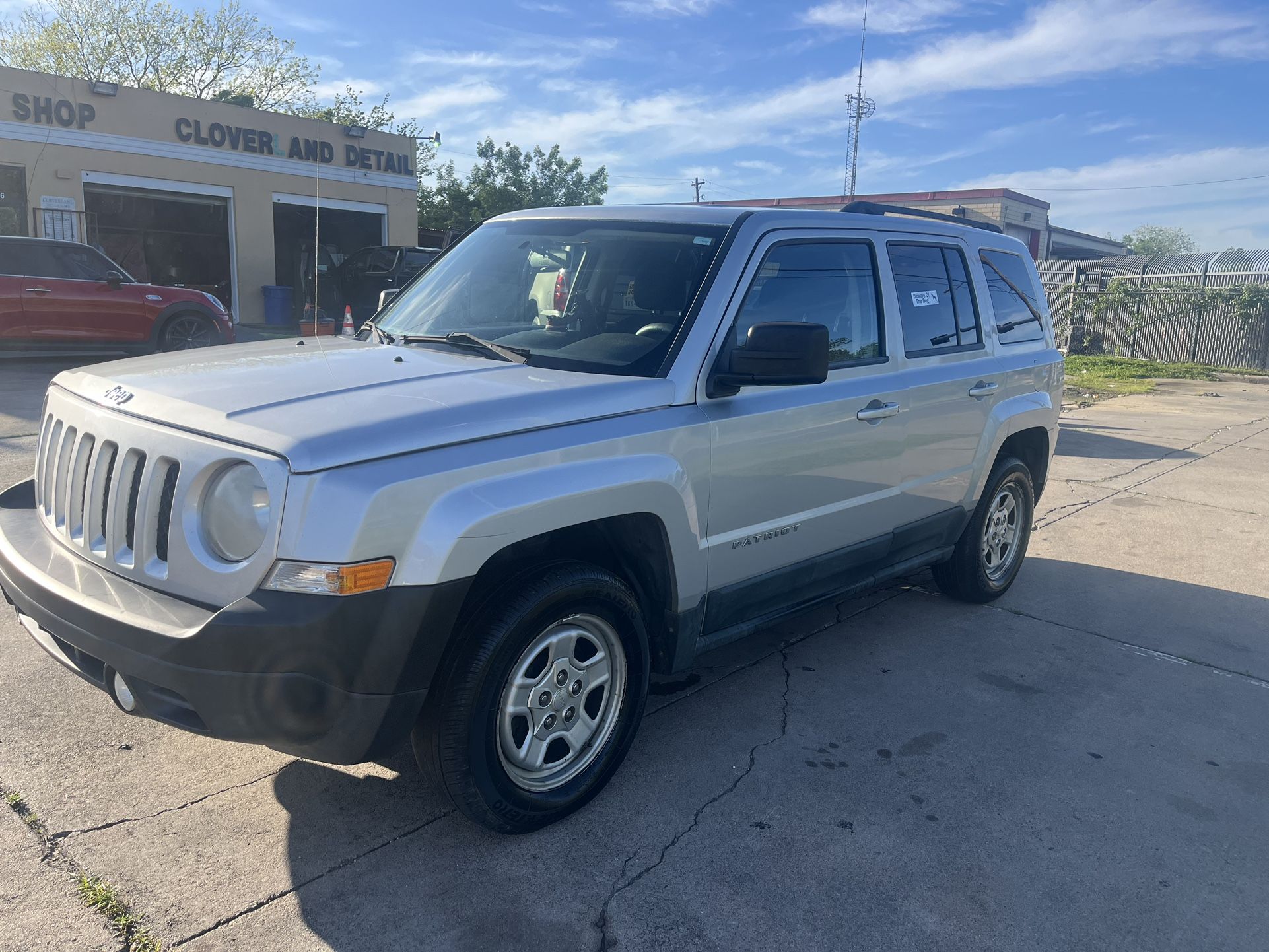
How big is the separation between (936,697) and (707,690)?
3.31 feet

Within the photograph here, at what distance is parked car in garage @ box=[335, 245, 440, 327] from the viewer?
1742cm

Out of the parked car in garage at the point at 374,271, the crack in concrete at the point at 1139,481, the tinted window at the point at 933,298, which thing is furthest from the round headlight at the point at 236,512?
the parked car in garage at the point at 374,271

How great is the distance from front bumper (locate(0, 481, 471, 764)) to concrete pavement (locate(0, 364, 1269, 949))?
19.6 inches

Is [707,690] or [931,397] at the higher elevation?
[931,397]

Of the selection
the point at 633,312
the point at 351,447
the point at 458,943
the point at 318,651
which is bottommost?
the point at 458,943

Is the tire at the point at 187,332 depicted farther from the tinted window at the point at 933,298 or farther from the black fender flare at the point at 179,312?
the tinted window at the point at 933,298

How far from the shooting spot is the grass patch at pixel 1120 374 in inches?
707

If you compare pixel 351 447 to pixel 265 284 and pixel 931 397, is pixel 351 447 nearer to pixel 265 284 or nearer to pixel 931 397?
pixel 931 397

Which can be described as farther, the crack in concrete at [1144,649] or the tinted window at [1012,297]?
the tinted window at [1012,297]

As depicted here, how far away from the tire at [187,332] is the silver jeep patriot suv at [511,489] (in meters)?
10.3

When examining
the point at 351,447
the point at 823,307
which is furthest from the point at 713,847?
the point at 823,307

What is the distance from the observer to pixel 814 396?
12.6 ft

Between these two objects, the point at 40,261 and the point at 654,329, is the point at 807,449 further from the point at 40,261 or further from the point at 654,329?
the point at 40,261

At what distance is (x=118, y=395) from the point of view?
9.76 ft
